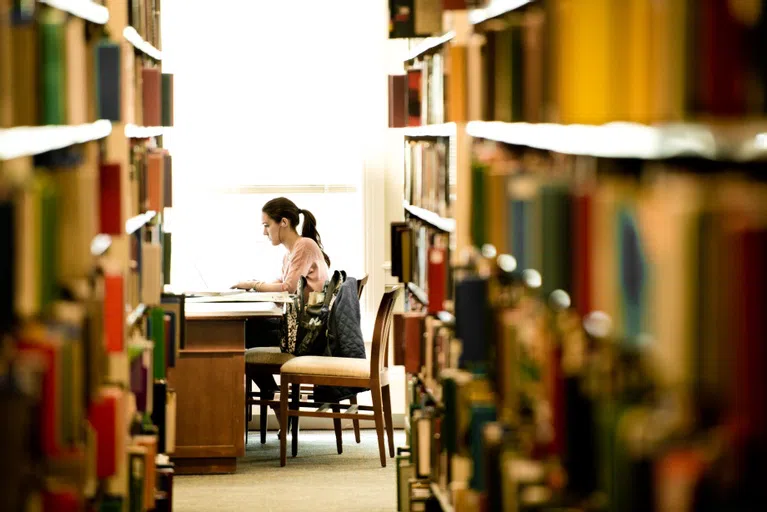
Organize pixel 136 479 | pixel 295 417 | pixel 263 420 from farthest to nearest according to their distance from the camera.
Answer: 1. pixel 263 420
2. pixel 295 417
3. pixel 136 479

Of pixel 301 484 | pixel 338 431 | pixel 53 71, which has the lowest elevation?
pixel 301 484

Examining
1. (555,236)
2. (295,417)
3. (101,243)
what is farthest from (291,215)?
(555,236)

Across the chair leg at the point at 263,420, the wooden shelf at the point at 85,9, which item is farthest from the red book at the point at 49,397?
the chair leg at the point at 263,420

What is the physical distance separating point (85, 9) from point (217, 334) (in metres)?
2.82

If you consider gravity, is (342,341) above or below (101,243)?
below

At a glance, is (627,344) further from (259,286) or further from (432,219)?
(259,286)

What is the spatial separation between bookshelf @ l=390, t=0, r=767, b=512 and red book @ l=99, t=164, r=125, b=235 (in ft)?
2.91

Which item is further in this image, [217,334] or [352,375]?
[352,375]

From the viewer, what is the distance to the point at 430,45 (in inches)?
160

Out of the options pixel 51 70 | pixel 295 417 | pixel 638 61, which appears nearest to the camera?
pixel 638 61

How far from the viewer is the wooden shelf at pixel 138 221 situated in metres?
3.39

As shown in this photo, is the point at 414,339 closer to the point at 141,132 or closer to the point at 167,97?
the point at 141,132

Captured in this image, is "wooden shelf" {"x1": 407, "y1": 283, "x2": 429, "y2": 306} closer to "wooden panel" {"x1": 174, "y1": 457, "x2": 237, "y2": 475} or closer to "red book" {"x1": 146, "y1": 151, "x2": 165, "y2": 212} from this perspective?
"red book" {"x1": 146, "y1": 151, "x2": 165, "y2": 212}

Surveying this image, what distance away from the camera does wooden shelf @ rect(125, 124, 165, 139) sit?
11.6 feet
